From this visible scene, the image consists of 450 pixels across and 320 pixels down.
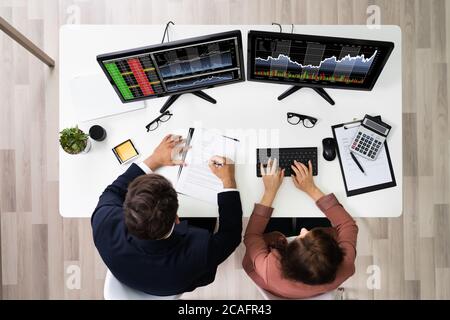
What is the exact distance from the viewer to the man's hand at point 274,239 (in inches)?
66.7

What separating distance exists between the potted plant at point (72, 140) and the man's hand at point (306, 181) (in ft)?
3.12

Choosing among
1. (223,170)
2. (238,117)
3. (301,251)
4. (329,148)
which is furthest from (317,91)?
(301,251)

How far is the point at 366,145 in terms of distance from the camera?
5.30ft

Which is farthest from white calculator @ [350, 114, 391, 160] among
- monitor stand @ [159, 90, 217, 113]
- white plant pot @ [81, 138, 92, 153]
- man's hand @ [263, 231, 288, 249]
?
white plant pot @ [81, 138, 92, 153]

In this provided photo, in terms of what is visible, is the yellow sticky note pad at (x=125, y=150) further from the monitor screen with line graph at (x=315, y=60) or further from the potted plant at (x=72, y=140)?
the monitor screen with line graph at (x=315, y=60)

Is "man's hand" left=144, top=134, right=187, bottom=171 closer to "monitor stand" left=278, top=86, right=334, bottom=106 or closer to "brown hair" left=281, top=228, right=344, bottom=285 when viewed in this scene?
"monitor stand" left=278, top=86, right=334, bottom=106

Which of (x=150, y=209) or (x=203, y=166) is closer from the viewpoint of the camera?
(x=150, y=209)

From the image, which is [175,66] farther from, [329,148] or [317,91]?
[329,148]

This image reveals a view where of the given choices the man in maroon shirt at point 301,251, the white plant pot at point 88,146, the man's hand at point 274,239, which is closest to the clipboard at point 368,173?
the man in maroon shirt at point 301,251

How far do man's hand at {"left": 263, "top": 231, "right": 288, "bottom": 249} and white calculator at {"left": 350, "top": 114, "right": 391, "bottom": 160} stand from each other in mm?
526

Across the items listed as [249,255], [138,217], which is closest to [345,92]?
[249,255]

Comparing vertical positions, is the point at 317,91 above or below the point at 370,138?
above

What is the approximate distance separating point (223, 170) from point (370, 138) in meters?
0.66
